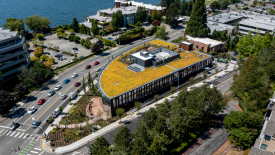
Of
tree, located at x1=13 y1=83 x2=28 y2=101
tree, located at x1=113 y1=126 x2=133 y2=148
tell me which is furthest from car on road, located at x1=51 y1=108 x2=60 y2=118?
tree, located at x1=113 y1=126 x2=133 y2=148

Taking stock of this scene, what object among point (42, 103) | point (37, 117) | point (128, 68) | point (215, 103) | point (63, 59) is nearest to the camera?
point (215, 103)

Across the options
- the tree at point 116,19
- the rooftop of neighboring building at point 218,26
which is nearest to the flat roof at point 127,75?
the rooftop of neighboring building at point 218,26

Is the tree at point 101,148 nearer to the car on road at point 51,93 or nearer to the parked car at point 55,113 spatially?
the parked car at point 55,113

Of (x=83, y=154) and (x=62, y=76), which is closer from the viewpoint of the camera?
(x=83, y=154)

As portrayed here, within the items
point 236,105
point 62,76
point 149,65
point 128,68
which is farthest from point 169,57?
point 62,76

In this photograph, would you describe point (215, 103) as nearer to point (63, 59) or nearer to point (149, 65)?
point (149, 65)

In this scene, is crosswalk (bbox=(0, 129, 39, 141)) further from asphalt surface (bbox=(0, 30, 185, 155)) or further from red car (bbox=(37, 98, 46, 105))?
red car (bbox=(37, 98, 46, 105))
